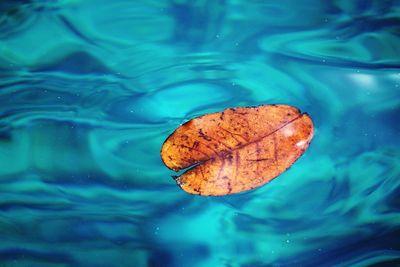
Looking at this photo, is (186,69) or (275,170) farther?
(186,69)

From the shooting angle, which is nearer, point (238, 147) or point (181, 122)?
point (238, 147)

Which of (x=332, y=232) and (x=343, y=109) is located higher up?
(x=343, y=109)

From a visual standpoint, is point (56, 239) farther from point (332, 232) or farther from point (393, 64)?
point (393, 64)

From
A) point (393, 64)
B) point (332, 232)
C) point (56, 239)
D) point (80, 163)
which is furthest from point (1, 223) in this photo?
point (393, 64)

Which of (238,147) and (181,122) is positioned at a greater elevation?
(181,122)
